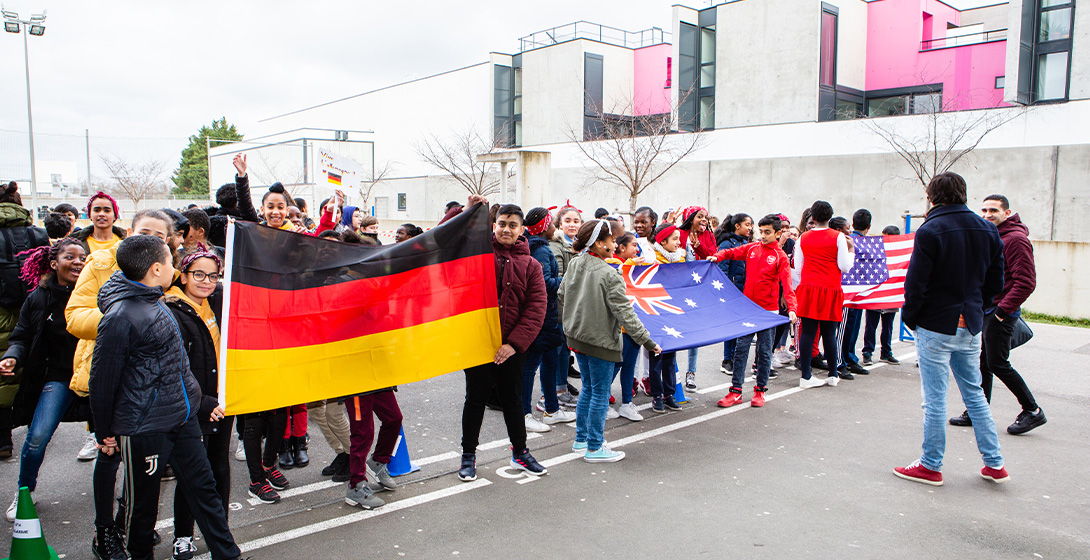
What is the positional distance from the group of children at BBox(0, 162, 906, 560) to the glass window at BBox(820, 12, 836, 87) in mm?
19926

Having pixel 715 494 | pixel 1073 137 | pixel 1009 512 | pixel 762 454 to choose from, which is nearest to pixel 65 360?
pixel 715 494

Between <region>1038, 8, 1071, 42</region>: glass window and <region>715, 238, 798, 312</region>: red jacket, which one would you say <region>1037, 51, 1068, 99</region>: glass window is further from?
<region>715, 238, 798, 312</region>: red jacket

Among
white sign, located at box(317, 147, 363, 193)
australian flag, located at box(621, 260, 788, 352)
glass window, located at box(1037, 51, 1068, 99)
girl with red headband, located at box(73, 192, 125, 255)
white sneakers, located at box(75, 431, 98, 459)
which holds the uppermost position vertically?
glass window, located at box(1037, 51, 1068, 99)

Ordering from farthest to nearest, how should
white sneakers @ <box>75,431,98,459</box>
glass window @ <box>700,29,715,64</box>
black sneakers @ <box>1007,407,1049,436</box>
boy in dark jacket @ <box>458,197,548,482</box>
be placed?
glass window @ <box>700,29,715,64</box>, black sneakers @ <box>1007,407,1049,436</box>, white sneakers @ <box>75,431,98,459</box>, boy in dark jacket @ <box>458,197,548,482</box>

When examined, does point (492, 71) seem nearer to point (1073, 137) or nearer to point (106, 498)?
point (1073, 137)

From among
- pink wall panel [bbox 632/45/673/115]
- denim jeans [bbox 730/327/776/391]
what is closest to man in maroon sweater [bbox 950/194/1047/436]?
denim jeans [bbox 730/327/776/391]

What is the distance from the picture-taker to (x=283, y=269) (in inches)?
163

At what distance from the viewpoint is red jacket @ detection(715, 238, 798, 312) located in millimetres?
7480

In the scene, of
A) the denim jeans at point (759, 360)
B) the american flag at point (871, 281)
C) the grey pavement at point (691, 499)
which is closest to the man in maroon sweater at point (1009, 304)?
the grey pavement at point (691, 499)

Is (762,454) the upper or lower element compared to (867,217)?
lower

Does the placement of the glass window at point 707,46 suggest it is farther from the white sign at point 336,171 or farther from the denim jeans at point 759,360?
the denim jeans at point 759,360

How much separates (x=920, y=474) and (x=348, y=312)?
419 centimetres

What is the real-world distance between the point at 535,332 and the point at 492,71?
34130 millimetres

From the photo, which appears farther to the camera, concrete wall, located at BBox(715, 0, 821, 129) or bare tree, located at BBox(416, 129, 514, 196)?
bare tree, located at BBox(416, 129, 514, 196)
